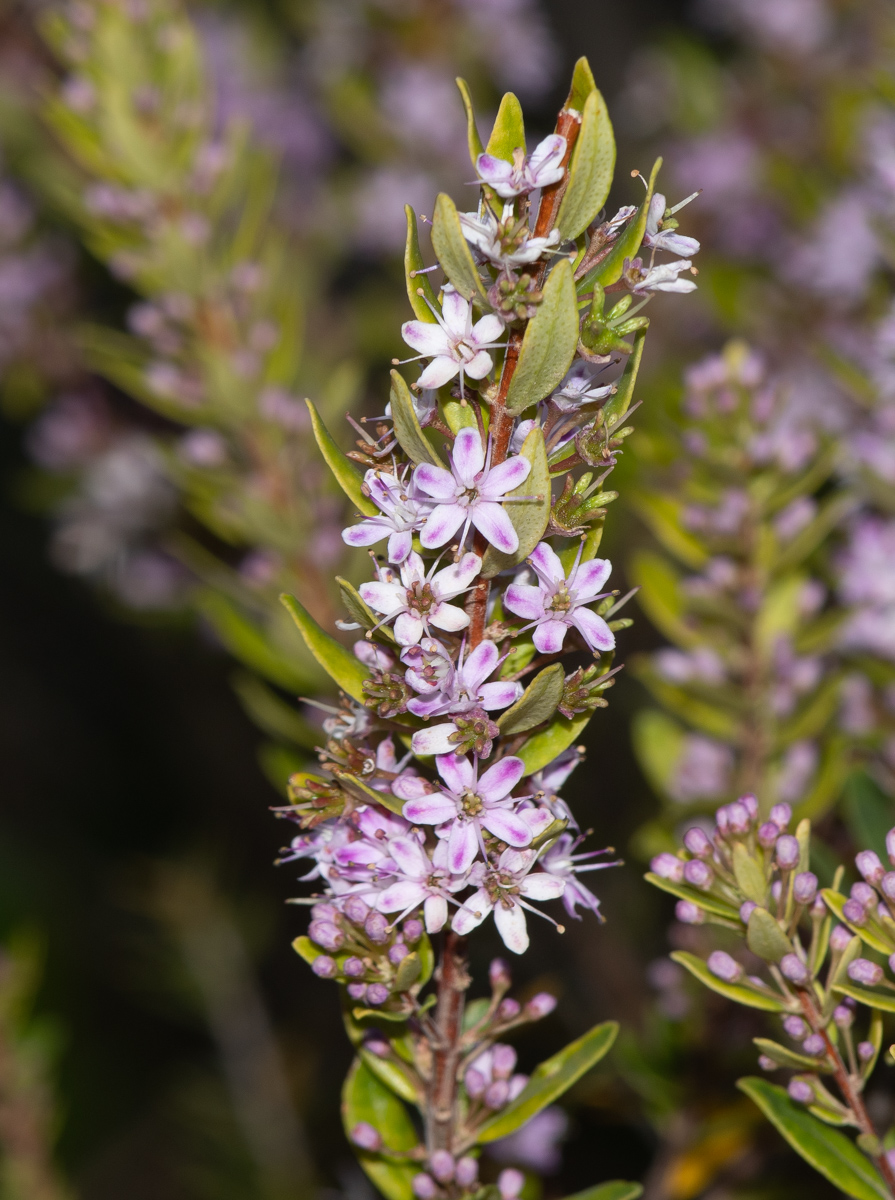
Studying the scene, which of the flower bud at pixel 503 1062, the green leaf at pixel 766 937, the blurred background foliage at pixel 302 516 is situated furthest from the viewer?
the blurred background foliage at pixel 302 516

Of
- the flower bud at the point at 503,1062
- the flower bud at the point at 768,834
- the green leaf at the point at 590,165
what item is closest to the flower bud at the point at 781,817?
the flower bud at the point at 768,834

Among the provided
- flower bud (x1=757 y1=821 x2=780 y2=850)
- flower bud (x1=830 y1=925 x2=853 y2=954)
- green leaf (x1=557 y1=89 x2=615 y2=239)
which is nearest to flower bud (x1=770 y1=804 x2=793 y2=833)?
flower bud (x1=757 y1=821 x2=780 y2=850)

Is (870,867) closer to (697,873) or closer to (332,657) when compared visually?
(697,873)

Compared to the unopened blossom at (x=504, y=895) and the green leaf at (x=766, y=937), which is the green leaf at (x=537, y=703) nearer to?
the unopened blossom at (x=504, y=895)

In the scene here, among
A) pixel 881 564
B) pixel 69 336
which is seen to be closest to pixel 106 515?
pixel 69 336

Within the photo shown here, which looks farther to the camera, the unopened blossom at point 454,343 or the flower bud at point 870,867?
the flower bud at point 870,867

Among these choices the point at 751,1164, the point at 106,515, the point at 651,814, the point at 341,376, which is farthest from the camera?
the point at 106,515

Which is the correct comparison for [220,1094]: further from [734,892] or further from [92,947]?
[734,892]

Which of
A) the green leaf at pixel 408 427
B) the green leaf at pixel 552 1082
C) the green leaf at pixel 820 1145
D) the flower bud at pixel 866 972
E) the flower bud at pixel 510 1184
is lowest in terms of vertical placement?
the flower bud at pixel 510 1184
